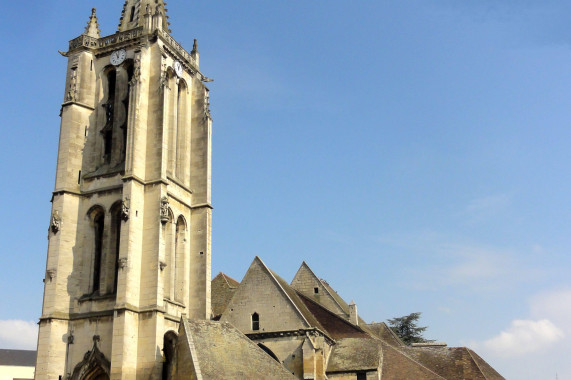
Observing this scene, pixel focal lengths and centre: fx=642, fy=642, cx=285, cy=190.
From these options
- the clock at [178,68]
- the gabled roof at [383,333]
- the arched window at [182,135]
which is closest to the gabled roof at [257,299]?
the arched window at [182,135]

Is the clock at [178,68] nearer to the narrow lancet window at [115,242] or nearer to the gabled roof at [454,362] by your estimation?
the narrow lancet window at [115,242]

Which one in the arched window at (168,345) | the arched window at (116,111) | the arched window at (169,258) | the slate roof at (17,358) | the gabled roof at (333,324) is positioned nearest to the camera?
the arched window at (168,345)

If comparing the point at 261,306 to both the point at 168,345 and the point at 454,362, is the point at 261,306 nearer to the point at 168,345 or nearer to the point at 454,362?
the point at 168,345

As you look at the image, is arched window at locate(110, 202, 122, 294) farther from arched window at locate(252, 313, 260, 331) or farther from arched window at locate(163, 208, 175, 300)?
arched window at locate(252, 313, 260, 331)

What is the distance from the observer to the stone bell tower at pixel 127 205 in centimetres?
2542

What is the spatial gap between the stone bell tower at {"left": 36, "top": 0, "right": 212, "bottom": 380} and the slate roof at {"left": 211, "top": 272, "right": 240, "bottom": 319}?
6097 mm

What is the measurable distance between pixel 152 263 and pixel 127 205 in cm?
260

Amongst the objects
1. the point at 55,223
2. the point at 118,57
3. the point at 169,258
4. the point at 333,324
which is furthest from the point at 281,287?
the point at 118,57

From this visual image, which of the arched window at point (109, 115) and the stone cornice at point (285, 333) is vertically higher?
the arched window at point (109, 115)

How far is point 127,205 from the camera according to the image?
86.3 feet

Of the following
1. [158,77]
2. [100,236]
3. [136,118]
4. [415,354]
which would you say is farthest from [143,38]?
Answer: [415,354]

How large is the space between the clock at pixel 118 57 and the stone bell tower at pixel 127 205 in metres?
0.05

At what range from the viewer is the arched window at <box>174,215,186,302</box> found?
28688mm

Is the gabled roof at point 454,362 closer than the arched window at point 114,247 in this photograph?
No
